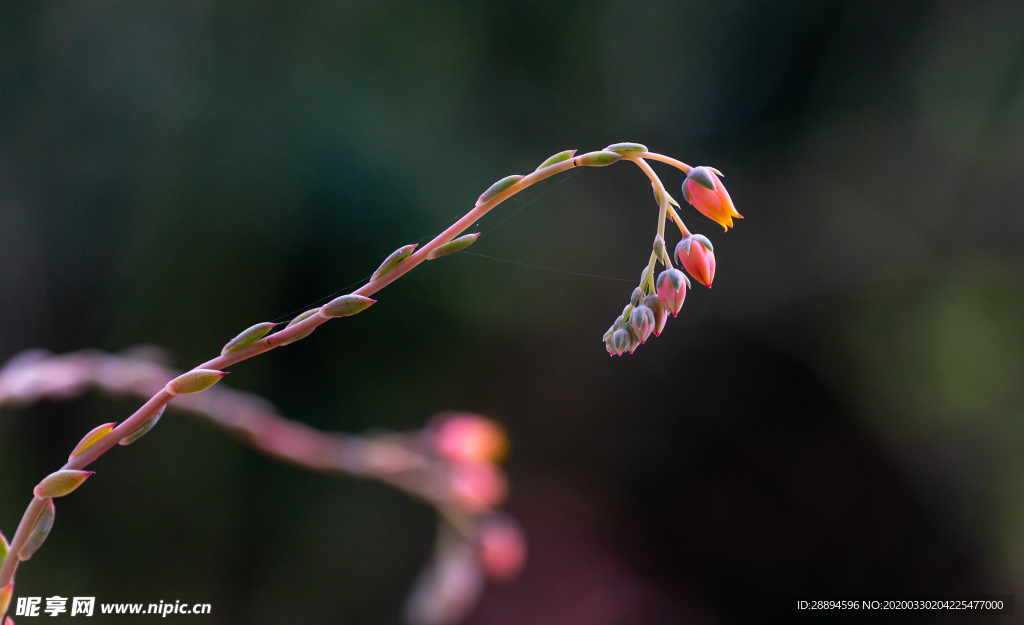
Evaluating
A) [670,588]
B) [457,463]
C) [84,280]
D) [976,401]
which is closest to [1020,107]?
[976,401]

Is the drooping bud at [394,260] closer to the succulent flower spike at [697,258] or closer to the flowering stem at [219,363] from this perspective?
the flowering stem at [219,363]

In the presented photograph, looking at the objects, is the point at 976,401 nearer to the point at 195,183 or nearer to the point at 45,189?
the point at 195,183

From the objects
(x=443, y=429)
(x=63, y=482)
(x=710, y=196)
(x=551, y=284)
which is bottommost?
(x=551, y=284)

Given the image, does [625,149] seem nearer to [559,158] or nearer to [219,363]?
[559,158]

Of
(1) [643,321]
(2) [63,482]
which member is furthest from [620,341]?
(2) [63,482]

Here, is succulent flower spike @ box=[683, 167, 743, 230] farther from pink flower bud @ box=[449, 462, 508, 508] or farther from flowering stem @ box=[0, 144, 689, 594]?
pink flower bud @ box=[449, 462, 508, 508]

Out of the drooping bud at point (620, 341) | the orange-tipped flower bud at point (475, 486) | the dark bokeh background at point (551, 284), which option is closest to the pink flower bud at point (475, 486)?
the orange-tipped flower bud at point (475, 486)

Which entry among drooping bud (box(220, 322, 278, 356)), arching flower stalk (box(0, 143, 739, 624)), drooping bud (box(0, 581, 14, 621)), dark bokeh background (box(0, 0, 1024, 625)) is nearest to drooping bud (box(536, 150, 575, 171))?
arching flower stalk (box(0, 143, 739, 624))
